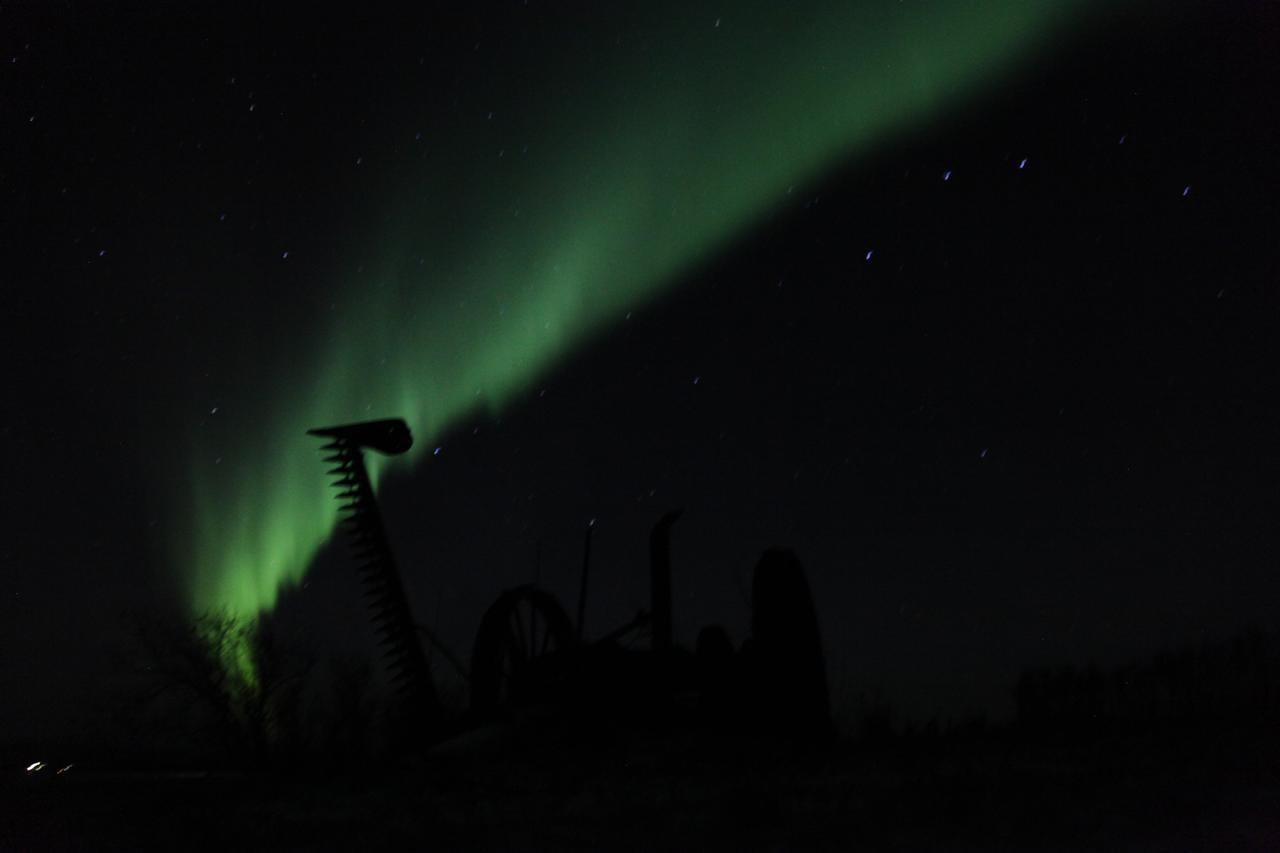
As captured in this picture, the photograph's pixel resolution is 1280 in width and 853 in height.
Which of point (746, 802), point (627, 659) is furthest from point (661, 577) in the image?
point (746, 802)

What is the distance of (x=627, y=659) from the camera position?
19.1 meters

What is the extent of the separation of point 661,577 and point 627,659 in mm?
1885

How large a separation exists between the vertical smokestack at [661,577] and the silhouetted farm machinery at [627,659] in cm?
2

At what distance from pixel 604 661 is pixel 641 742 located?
303 centimetres

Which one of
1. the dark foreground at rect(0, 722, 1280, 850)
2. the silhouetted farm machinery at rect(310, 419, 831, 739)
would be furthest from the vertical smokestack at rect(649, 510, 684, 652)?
the dark foreground at rect(0, 722, 1280, 850)

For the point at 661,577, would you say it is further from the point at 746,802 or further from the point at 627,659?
the point at 746,802

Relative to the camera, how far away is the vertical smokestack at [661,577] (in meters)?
20.2

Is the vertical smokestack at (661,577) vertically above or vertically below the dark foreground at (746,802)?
above

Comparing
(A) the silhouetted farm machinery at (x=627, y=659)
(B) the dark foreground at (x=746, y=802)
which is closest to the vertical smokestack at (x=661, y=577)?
(A) the silhouetted farm machinery at (x=627, y=659)

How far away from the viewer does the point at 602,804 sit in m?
11.1

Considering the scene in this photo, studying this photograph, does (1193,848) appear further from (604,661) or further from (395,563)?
A: (395,563)

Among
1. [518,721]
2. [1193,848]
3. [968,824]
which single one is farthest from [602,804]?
[518,721]

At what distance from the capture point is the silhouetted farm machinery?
1702cm

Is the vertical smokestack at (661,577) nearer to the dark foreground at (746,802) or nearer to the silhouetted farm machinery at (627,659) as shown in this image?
the silhouetted farm machinery at (627,659)
